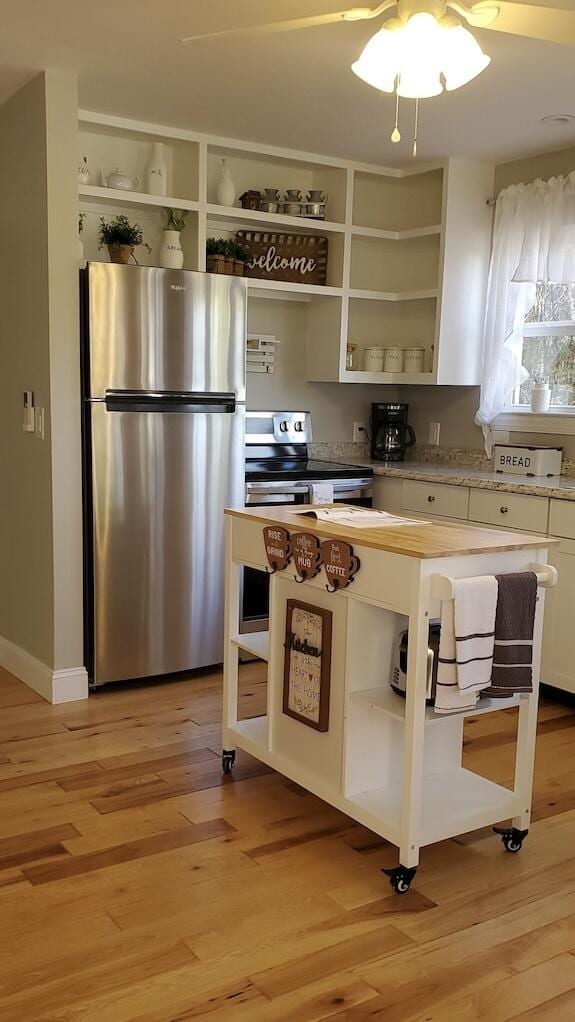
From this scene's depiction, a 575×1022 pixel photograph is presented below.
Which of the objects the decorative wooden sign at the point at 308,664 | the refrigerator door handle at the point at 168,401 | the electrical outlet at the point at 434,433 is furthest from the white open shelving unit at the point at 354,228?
the decorative wooden sign at the point at 308,664

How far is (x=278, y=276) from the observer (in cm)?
466

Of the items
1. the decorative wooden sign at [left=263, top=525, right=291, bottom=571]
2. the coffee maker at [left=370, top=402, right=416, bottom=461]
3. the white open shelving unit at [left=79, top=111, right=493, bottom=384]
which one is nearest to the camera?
the decorative wooden sign at [left=263, top=525, right=291, bottom=571]

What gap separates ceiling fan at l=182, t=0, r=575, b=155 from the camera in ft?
7.08

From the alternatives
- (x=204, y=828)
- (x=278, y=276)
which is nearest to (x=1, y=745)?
(x=204, y=828)

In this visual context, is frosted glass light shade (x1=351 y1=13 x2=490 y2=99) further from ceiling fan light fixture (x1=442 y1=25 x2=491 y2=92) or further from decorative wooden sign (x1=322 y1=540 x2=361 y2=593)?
decorative wooden sign (x1=322 y1=540 x2=361 y2=593)

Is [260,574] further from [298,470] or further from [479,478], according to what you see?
[479,478]

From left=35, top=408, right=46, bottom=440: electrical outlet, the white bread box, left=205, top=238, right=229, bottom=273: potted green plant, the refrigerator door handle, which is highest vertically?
left=205, top=238, right=229, bottom=273: potted green plant

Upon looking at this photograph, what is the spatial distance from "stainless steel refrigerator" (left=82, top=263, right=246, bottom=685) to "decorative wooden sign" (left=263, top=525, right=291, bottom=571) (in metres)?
1.13

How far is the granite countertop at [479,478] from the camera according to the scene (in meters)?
3.82

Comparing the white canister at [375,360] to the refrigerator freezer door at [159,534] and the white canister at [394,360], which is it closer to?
the white canister at [394,360]

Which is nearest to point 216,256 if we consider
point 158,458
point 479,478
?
point 158,458

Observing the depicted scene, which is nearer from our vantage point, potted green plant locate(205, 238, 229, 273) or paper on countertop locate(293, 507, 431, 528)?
paper on countertop locate(293, 507, 431, 528)

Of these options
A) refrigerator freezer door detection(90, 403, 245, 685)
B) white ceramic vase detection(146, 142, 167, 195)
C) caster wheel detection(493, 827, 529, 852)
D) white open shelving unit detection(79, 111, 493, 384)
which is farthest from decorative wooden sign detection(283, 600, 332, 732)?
white ceramic vase detection(146, 142, 167, 195)

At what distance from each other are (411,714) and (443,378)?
2710 mm
